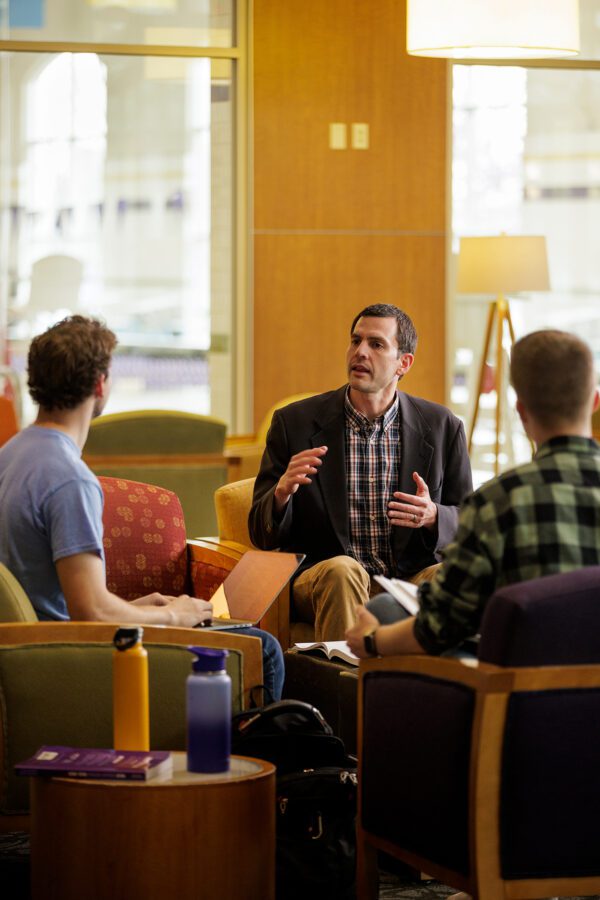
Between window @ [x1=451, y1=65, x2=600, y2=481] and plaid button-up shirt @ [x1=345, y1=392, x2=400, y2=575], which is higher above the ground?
window @ [x1=451, y1=65, x2=600, y2=481]

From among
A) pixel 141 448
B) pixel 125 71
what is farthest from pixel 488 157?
pixel 141 448

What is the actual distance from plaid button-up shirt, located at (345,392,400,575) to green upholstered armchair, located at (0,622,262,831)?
1.33 m

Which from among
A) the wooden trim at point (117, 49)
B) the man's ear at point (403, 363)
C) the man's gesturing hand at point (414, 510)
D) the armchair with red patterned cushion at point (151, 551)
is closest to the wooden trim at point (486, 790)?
the man's gesturing hand at point (414, 510)

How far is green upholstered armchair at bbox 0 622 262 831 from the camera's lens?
9.68 ft

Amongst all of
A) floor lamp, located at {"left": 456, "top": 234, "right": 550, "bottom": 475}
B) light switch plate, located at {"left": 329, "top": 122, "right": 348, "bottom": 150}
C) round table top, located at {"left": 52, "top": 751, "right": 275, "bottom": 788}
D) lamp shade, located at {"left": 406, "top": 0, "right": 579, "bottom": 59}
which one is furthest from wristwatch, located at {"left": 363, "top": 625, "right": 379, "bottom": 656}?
light switch plate, located at {"left": 329, "top": 122, "right": 348, "bottom": 150}

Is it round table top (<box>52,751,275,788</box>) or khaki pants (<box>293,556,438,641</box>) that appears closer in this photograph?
round table top (<box>52,751,275,788</box>)

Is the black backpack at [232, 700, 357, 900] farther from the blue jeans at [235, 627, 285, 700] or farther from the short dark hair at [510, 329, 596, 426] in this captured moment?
the short dark hair at [510, 329, 596, 426]

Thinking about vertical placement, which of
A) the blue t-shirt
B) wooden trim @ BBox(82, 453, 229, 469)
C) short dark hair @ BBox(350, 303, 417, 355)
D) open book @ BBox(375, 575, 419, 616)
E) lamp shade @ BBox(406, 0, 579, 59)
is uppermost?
lamp shade @ BBox(406, 0, 579, 59)

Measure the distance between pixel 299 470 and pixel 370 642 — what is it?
1.27 metres

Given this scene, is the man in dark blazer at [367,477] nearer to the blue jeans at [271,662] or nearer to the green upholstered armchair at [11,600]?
the blue jeans at [271,662]

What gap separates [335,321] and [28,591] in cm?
541

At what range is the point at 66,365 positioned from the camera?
307 centimetres

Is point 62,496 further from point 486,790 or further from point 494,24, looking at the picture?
point 494,24

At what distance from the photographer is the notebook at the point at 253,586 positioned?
344 cm
